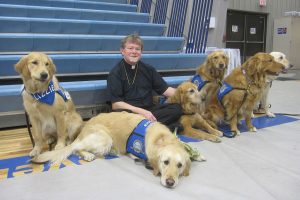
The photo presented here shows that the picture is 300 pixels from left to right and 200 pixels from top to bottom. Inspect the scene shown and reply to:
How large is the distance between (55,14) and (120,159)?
3599 mm

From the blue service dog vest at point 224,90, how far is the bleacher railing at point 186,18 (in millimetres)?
1972

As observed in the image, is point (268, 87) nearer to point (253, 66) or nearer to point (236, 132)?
point (253, 66)

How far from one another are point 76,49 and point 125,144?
2.40 metres

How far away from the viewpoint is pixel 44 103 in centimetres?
261

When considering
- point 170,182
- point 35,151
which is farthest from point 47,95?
point 170,182

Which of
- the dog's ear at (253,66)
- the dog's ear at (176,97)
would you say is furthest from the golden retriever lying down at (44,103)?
the dog's ear at (253,66)

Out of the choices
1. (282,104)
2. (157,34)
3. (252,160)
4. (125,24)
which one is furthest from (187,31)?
(252,160)

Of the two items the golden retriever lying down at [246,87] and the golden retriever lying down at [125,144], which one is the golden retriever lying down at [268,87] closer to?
the golden retriever lying down at [246,87]

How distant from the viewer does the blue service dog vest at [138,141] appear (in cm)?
237

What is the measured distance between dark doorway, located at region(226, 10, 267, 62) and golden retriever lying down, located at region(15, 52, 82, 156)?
8.11 meters

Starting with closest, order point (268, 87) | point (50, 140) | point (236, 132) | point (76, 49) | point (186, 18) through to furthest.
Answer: point (50, 140) < point (236, 132) < point (268, 87) < point (76, 49) < point (186, 18)

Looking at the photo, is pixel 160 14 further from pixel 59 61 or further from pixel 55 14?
pixel 59 61

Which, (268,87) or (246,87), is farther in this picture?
(268,87)

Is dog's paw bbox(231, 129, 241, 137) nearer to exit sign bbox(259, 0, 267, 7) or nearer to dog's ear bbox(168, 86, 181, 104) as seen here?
dog's ear bbox(168, 86, 181, 104)
